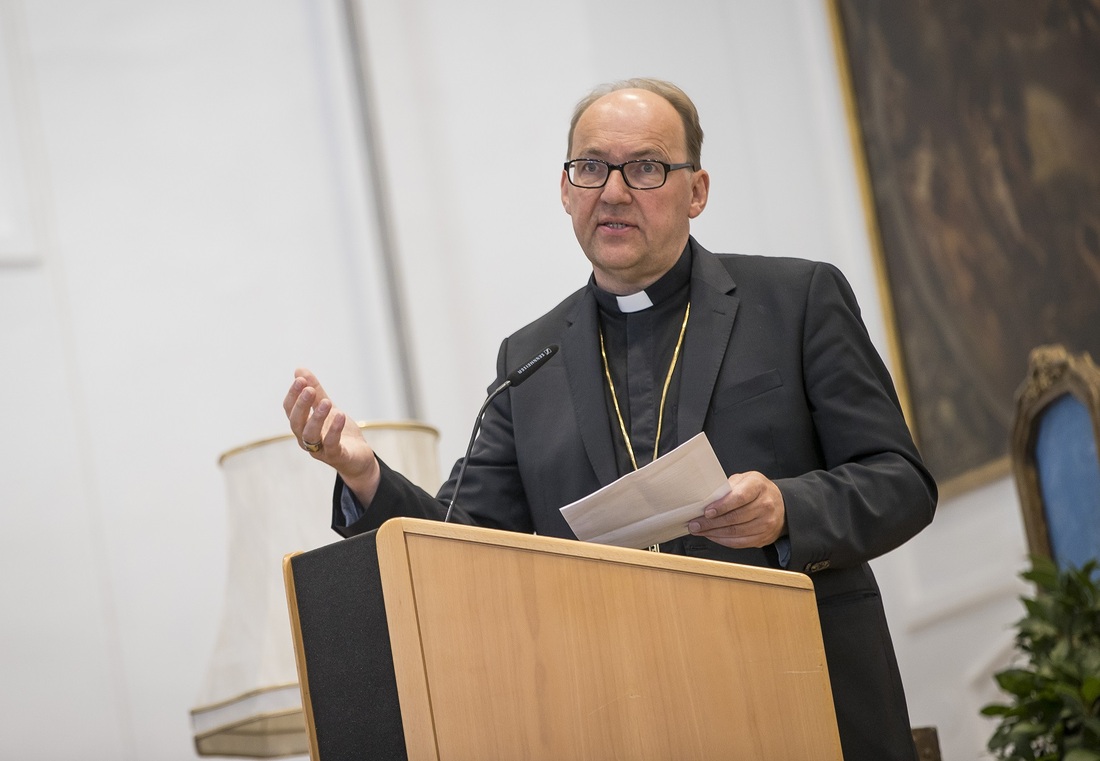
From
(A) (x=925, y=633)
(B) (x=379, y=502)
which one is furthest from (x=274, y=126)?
(B) (x=379, y=502)

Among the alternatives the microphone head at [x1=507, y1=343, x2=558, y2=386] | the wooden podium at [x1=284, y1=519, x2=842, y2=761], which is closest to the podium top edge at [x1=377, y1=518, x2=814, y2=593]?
the wooden podium at [x1=284, y1=519, x2=842, y2=761]

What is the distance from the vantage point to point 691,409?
2289 mm

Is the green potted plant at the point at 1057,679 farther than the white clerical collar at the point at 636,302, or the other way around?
the green potted plant at the point at 1057,679

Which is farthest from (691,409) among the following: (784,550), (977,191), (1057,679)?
(977,191)

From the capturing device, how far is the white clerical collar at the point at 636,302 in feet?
8.36

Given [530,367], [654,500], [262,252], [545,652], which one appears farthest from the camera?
[262,252]

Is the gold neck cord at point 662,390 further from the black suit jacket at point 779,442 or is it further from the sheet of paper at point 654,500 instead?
the sheet of paper at point 654,500

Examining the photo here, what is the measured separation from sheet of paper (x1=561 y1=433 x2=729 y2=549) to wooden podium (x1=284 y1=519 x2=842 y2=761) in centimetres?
11

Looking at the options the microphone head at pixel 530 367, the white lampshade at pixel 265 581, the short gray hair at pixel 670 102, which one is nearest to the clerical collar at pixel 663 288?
the short gray hair at pixel 670 102

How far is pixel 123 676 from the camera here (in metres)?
4.45

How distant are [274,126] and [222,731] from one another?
274cm

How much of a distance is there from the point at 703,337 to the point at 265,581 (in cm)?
155

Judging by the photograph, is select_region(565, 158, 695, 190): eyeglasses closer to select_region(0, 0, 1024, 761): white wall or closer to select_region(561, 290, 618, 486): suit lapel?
select_region(561, 290, 618, 486): suit lapel

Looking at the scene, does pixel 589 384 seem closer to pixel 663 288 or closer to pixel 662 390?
→ pixel 662 390
